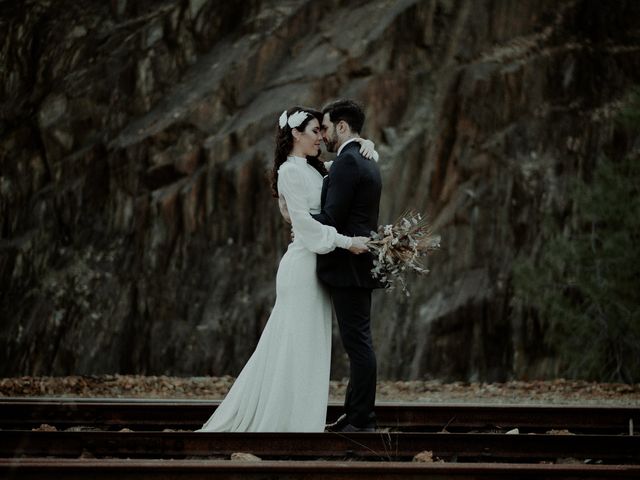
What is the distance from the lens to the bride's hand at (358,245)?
670cm

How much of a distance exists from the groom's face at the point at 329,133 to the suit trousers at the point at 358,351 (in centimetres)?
112

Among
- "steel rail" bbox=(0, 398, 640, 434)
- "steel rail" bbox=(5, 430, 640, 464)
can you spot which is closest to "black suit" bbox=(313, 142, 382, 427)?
"steel rail" bbox=(5, 430, 640, 464)

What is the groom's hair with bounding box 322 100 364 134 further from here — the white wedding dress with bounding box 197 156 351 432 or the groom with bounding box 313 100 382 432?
the white wedding dress with bounding box 197 156 351 432

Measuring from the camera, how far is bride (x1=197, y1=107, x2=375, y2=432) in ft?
22.4

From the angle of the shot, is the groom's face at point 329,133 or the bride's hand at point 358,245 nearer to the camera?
the bride's hand at point 358,245

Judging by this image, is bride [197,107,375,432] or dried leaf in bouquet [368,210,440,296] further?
bride [197,107,375,432]

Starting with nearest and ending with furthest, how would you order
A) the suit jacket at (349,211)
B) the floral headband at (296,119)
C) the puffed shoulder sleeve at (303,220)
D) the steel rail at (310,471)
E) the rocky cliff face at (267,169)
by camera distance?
the steel rail at (310,471)
the puffed shoulder sleeve at (303,220)
the suit jacket at (349,211)
the floral headband at (296,119)
the rocky cliff face at (267,169)

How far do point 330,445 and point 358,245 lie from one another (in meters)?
1.41

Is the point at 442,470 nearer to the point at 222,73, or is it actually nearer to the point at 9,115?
the point at 222,73

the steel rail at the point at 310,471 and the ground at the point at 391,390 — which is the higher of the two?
the ground at the point at 391,390

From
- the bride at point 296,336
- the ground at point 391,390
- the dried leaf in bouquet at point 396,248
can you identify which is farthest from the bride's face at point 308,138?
the ground at point 391,390

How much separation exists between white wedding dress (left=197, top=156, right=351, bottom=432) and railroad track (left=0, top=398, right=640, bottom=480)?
56 cm

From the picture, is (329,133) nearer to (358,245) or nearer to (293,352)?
(358,245)

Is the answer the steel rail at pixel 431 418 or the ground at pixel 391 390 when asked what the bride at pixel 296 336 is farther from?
the ground at pixel 391 390
